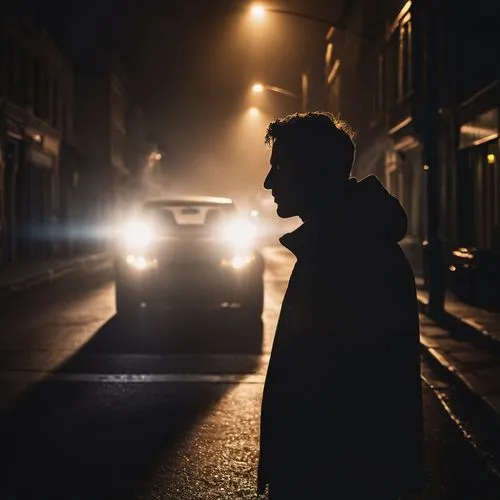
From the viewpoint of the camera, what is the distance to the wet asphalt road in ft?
14.1

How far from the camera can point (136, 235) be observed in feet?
37.3

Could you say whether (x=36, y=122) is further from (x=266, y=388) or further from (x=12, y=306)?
(x=266, y=388)

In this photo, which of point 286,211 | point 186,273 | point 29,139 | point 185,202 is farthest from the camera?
point 29,139

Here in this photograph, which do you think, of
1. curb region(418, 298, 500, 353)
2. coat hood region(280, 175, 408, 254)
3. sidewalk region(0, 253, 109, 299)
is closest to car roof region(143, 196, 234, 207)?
curb region(418, 298, 500, 353)

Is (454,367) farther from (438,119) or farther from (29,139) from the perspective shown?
(29,139)

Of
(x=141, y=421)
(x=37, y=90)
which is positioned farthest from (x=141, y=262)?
(x=37, y=90)

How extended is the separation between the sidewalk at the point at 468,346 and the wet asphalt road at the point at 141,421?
345mm

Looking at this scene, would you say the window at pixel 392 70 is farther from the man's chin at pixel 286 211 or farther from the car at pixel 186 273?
the man's chin at pixel 286 211

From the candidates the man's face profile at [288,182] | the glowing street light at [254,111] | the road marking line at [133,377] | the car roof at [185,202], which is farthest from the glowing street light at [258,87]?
the man's face profile at [288,182]

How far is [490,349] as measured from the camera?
862 centimetres

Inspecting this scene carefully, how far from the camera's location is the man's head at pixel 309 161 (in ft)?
6.79

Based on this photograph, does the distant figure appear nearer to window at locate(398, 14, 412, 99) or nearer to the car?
the car

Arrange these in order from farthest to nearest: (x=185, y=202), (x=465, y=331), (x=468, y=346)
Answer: (x=185, y=202) < (x=465, y=331) < (x=468, y=346)

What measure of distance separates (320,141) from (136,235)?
950cm
